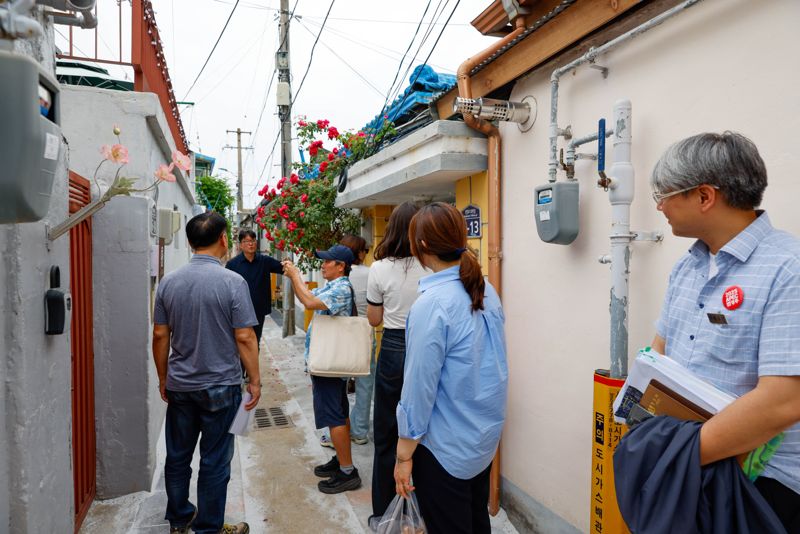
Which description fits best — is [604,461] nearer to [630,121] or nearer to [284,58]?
[630,121]

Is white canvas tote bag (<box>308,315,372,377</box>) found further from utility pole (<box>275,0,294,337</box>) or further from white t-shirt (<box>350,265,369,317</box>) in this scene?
utility pole (<box>275,0,294,337</box>)

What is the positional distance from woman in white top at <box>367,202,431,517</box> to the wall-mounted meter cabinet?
1989 mm

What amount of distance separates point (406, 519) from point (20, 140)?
6.08 ft

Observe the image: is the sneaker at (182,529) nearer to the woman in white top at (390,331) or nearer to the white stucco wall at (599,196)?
the woman in white top at (390,331)

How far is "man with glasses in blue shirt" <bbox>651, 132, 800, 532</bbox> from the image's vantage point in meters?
1.22

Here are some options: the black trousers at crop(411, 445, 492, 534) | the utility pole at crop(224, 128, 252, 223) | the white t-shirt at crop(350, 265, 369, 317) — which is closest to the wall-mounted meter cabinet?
the black trousers at crop(411, 445, 492, 534)

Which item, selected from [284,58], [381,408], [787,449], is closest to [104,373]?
[381,408]

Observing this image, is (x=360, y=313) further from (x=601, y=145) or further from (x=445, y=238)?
(x=601, y=145)

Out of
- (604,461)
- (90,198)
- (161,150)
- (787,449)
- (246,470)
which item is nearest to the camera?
(787,449)

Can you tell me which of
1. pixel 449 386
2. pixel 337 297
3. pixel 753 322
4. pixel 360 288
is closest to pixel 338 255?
pixel 337 297

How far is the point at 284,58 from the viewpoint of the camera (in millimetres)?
10414

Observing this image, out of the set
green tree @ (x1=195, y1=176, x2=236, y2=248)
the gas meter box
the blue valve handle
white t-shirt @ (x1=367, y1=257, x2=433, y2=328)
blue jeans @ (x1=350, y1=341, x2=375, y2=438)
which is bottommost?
blue jeans @ (x1=350, y1=341, x2=375, y2=438)

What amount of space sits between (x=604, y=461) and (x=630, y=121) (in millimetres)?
1527

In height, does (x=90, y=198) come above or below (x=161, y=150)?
below
